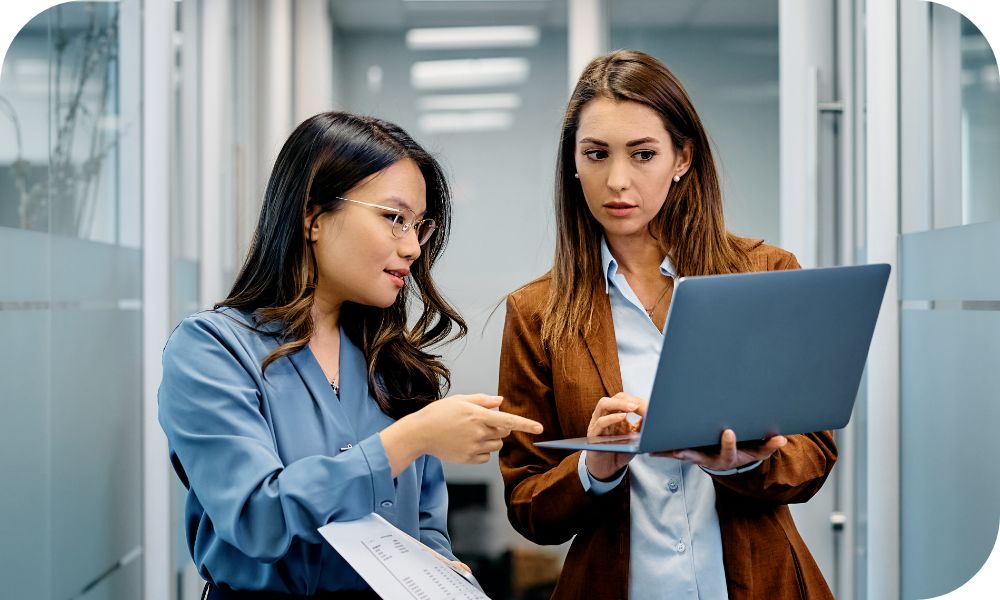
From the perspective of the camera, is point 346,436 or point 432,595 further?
point 346,436

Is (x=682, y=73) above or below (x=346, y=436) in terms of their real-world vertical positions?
above

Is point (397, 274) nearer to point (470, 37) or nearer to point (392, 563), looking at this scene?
point (392, 563)

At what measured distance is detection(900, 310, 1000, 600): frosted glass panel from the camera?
5.17ft

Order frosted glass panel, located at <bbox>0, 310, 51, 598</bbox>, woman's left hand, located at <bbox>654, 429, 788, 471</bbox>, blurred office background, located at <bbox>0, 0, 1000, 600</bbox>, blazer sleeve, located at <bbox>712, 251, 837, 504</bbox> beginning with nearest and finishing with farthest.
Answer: woman's left hand, located at <bbox>654, 429, 788, 471</bbox>
blazer sleeve, located at <bbox>712, 251, 837, 504</bbox>
frosted glass panel, located at <bbox>0, 310, 51, 598</bbox>
blurred office background, located at <bbox>0, 0, 1000, 600</bbox>

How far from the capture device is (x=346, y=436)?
135cm

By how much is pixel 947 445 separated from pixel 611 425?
85 centimetres

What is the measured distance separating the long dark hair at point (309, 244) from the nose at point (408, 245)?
11 centimetres

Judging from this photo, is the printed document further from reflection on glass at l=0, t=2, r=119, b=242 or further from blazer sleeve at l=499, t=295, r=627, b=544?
reflection on glass at l=0, t=2, r=119, b=242

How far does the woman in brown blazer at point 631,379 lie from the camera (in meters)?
1.38

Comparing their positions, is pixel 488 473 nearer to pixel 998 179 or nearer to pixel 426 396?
pixel 426 396

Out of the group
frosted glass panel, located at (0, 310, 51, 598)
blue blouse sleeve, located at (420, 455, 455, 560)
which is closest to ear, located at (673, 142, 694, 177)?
blue blouse sleeve, located at (420, 455, 455, 560)

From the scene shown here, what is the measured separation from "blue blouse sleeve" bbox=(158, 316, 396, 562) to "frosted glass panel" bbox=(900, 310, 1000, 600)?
1058mm

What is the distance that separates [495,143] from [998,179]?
67.5 inches

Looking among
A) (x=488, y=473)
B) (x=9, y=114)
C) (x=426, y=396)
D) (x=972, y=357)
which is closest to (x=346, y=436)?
(x=426, y=396)
